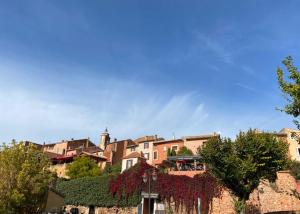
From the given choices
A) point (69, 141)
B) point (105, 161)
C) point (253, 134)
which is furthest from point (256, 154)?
point (69, 141)

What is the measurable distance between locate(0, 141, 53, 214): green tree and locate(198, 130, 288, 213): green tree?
1454 cm

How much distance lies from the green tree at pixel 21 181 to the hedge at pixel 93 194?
14.4 m

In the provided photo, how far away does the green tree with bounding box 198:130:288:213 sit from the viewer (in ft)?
80.7

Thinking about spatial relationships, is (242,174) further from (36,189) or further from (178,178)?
(36,189)

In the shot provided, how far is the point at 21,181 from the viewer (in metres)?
19.1

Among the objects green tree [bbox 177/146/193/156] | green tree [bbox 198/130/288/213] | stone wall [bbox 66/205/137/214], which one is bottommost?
stone wall [bbox 66/205/137/214]

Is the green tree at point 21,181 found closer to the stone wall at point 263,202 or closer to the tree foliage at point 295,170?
the stone wall at point 263,202

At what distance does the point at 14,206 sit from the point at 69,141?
197 feet

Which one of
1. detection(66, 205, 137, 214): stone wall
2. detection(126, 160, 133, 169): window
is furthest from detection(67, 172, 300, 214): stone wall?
detection(126, 160, 133, 169): window

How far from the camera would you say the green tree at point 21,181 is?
61.8 ft

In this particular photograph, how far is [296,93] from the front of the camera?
1202cm

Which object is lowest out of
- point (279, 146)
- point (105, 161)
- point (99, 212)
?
point (99, 212)

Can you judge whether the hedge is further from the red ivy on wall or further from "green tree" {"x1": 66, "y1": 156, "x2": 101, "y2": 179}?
"green tree" {"x1": 66, "y1": 156, "x2": 101, "y2": 179}

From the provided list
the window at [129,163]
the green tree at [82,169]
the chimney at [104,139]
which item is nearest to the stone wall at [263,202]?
the window at [129,163]
